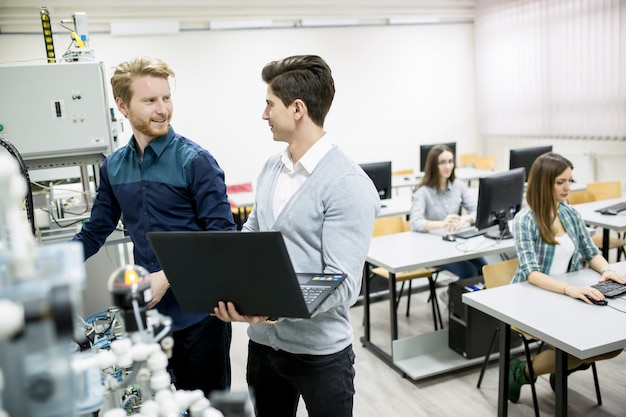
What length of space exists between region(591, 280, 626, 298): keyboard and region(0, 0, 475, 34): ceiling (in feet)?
18.0

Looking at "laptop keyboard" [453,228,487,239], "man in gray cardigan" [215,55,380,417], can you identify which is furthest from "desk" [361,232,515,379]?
"man in gray cardigan" [215,55,380,417]

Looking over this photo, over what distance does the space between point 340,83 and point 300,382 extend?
6.30 metres

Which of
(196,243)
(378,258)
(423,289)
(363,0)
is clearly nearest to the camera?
(196,243)

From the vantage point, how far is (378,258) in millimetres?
3066

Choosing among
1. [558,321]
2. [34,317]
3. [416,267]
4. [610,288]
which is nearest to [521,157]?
[416,267]

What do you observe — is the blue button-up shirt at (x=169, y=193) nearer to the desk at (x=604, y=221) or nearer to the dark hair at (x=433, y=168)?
the dark hair at (x=433, y=168)

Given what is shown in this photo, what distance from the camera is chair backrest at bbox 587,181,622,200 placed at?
4.69 m

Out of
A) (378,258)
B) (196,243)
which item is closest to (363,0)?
(378,258)

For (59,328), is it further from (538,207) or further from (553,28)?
(553,28)

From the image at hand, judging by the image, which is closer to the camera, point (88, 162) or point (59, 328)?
point (59, 328)

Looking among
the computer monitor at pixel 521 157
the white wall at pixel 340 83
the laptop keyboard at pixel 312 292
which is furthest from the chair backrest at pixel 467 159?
the laptop keyboard at pixel 312 292

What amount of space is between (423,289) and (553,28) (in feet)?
13.9

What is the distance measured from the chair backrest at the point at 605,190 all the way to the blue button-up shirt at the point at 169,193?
411cm

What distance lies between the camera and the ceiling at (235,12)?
5.75 metres
